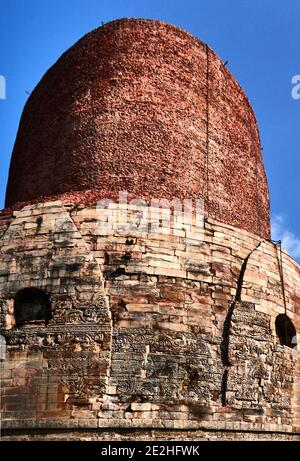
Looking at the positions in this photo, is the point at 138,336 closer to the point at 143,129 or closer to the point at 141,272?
the point at 141,272

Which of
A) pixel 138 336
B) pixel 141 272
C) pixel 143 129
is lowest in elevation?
pixel 138 336

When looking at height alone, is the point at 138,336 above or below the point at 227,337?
below

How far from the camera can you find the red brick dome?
984 cm

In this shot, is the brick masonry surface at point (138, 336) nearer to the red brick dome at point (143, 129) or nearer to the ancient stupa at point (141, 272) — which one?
the ancient stupa at point (141, 272)

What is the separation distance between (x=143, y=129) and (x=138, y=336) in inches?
152

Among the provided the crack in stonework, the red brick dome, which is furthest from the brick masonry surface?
the red brick dome

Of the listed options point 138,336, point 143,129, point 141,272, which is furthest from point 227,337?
point 143,129

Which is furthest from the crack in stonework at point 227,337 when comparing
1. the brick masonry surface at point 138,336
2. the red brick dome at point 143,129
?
the red brick dome at point 143,129

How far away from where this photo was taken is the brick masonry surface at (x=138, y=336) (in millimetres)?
7586

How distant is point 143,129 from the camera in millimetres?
10086

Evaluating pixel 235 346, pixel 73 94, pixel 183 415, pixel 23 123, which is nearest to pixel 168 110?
pixel 73 94

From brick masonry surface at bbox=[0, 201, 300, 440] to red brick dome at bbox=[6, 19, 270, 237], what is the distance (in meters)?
1.08

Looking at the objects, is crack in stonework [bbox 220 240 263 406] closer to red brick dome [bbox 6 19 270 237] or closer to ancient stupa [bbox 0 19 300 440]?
ancient stupa [bbox 0 19 300 440]

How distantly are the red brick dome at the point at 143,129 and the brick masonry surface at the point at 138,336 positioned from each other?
1080 mm
